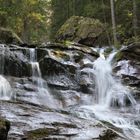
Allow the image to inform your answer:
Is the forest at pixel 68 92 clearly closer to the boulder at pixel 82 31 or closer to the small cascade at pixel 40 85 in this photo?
the small cascade at pixel 40 85

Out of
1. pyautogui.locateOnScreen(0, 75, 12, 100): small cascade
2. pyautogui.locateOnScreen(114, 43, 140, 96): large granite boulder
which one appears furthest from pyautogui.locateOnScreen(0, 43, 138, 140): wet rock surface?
pyautogui.locateOnScreen(114, 43, 140, 96): large granite boulder

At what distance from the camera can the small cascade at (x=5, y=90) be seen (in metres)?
12.9

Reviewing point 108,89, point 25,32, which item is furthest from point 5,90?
point 25,32

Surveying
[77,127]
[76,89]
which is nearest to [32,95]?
[76,89]

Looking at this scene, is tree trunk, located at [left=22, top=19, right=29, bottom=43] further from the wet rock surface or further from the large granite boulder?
the large granite boulder

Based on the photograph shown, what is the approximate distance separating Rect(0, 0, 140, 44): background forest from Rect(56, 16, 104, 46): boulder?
39.2 inches

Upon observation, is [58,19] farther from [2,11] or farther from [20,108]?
[20,108]

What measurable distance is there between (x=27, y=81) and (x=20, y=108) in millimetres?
4126

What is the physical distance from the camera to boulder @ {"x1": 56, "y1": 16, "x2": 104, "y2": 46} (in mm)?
24797

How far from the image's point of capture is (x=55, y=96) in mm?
14125

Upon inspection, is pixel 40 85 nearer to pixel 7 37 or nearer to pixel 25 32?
pixel 7 37

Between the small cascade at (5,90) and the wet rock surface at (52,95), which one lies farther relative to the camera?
the small cascade at (5,90)

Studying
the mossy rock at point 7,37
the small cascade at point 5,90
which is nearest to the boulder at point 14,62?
the small cascade at point 5,90

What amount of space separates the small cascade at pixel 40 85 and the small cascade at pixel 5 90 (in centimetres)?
112
